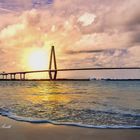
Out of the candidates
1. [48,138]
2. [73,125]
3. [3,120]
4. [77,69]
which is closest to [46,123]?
[73,125]

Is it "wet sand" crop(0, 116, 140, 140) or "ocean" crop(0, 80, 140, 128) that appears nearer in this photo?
"wet sand" crop(0, 116, 140, 140)

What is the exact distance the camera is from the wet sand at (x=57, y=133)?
5367 millimetres

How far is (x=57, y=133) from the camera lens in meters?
5.69

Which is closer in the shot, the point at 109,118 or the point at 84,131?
the point at 84,131

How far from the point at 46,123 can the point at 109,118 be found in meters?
1.80

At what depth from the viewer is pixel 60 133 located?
568 centimetres

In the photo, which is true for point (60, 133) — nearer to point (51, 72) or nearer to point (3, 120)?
point (3, 120)

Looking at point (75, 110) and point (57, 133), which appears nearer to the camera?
point (57, 133)

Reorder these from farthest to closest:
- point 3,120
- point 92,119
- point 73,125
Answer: point 92,119
point 3,120
point 73,125

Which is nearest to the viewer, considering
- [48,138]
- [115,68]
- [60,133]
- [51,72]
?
[48,138]

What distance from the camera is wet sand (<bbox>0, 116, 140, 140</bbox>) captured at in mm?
5367

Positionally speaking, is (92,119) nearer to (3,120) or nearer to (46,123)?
(46,123)

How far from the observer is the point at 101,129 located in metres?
6.26

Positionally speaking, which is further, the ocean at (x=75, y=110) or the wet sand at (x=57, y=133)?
the ocean at (x=75, y=110)
